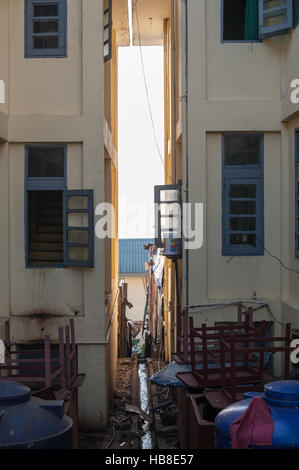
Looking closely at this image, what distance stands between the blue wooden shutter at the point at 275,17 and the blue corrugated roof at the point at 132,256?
21143 mm

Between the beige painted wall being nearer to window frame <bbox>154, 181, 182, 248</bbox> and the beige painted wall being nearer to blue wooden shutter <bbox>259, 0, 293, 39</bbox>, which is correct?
window frame <bbox>154, 181, 182, 248</bbox>

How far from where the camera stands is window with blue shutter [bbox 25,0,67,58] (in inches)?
428

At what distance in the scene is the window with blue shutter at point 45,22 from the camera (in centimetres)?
1086

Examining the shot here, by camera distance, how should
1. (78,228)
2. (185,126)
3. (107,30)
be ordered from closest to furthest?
1. (78,228)
2. (185,126)
3. (107,30)

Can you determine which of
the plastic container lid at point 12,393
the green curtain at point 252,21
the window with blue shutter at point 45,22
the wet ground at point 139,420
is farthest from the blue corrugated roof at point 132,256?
the plastic container lid at point 12,393

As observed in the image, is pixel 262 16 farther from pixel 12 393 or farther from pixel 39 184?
pixel 12 393

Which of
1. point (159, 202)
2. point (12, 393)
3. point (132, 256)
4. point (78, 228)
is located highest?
point (159, 202)

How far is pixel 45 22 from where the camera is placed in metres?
11.0

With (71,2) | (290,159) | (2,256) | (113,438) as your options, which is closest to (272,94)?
(290,159)

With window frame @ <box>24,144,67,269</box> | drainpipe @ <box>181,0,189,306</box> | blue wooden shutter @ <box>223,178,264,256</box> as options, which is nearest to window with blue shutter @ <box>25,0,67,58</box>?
window frame @ <box>24,144,67,269</box>

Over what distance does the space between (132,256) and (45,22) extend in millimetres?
21442

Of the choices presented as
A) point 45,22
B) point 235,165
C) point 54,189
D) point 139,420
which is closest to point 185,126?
point 235,165

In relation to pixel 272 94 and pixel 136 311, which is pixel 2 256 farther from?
pixel 136 311
